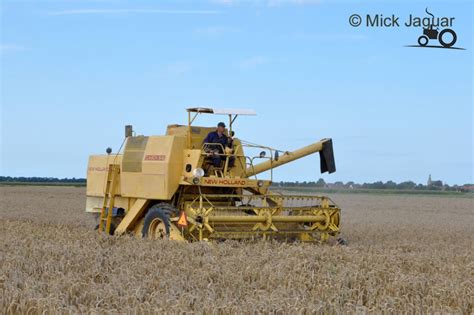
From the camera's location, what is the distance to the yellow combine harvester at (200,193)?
11969 mm

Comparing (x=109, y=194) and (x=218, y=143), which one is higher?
(x=218, y=143)

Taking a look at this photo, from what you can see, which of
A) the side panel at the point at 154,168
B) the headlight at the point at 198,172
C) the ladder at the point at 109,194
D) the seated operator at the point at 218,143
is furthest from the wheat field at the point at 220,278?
the seated operator at the point at 218,143

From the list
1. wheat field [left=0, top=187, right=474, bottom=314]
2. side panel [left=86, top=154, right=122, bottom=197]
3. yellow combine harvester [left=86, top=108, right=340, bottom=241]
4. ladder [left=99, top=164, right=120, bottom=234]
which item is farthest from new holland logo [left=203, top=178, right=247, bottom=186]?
side panel [left=86, top=154, right=122, bottom=197]

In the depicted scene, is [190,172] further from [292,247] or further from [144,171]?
[292,247]

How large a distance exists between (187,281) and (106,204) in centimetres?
689

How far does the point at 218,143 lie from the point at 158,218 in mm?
1750

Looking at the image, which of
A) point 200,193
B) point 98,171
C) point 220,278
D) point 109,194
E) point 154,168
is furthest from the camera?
point 98,171

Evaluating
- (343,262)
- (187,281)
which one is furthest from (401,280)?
(187,281)

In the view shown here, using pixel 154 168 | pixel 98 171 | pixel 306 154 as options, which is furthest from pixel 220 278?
pixel 98 171

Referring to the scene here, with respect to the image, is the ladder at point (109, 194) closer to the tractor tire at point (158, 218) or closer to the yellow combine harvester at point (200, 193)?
the yellow combine harvester at point (200, 193)

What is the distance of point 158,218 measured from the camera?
12.3m

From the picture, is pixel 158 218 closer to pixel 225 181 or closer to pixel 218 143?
pixel 225 181

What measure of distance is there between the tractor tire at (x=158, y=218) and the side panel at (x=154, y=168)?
295mm

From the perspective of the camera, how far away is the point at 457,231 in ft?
61.5
